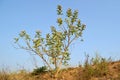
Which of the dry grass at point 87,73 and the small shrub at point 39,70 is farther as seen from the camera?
the small shrub at point 39,70

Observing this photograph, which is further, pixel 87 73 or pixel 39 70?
pixel 39 70

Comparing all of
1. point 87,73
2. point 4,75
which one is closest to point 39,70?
point 4,75

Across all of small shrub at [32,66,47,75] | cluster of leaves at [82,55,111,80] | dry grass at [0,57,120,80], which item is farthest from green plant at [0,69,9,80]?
cluster of leaves at [82,55,111,80]

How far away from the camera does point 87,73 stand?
451 inches

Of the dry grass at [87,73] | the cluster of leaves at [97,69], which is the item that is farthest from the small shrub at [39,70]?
the cluster of leaves at [97,69]

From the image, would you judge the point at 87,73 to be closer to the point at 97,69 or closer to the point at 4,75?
the point at 97,69

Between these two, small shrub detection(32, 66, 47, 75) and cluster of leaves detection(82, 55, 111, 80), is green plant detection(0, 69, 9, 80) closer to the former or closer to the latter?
small shrub detection(32, 66, 47, 75)

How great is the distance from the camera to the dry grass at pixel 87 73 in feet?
37.5

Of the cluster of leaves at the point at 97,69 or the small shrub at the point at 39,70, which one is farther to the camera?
the small shrub at the point at 39,70

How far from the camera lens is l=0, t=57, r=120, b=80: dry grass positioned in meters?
11.4

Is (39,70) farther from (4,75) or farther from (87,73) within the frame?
(87,73)

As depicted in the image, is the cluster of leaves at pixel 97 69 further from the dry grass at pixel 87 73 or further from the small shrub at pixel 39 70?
the small shrub at pixel 39 70

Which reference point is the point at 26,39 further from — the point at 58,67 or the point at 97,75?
the point at 97,75

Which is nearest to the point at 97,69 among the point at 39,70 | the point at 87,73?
the point at 87,73
